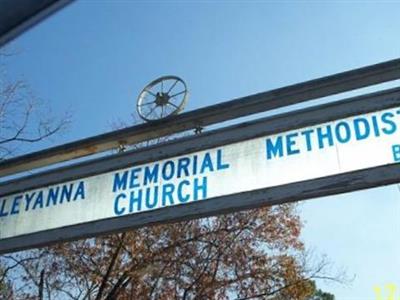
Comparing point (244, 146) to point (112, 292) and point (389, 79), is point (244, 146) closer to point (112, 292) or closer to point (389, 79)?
point (389, 79)

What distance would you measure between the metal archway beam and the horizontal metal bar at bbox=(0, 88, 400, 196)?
2.20m

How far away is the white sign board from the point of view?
2857 millimetres

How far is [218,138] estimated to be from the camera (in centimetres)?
324

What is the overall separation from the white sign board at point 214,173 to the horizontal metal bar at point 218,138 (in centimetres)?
4

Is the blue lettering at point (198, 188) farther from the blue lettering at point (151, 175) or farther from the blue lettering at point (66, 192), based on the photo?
the blue lettering at point (66, 192)

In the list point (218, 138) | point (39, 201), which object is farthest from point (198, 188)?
point (39, 201)

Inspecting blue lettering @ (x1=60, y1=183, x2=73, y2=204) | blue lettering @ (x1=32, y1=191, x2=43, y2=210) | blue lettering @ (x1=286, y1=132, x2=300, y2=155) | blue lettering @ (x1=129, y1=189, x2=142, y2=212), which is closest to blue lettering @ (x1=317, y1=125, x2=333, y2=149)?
blue lettering @ (x1=286, y1=132, x2=300, y2=155)

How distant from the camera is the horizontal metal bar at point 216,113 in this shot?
3240 millimetres

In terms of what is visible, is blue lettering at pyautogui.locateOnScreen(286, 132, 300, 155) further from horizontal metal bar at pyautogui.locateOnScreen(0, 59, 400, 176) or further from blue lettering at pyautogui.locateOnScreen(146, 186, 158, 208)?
blue lettering at pyautogui.locateOnScreen(146, 186, 158, 208)

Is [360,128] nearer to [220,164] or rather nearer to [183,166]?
[220,164]

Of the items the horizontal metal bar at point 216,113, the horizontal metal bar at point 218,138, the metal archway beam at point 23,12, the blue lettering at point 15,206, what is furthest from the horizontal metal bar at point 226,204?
the metal archway beam at point 23,12

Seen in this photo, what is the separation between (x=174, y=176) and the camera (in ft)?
10.6

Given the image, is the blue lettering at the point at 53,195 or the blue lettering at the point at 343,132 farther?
the blue lettering at the point at 53,195

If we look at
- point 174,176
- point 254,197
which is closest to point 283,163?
point 254,197
